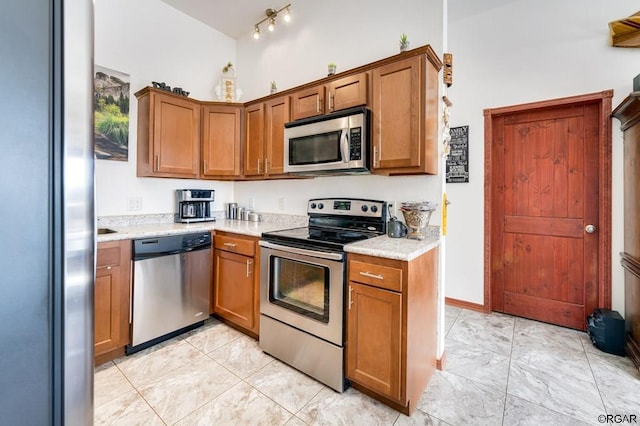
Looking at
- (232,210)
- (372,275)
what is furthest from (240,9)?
(372,275)

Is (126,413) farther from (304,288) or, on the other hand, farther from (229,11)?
(229,11)

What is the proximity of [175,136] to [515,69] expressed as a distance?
3576 mm

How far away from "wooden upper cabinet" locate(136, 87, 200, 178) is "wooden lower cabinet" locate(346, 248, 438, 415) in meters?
2.10

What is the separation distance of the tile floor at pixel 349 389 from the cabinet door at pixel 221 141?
66.4 inches

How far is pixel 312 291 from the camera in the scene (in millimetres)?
1997

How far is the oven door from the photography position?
182 cm

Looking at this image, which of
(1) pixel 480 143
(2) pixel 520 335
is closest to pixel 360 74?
(1) pixel 480 143

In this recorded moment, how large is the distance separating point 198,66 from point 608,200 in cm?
445

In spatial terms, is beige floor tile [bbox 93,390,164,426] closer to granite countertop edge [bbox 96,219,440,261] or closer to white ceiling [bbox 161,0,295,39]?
granite countertop edge [bbox 96,219,440,261]

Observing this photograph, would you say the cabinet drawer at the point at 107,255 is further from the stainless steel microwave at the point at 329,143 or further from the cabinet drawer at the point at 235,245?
the stainless steel microwave at the point at 329,143

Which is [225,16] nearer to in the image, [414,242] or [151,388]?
[414,242]

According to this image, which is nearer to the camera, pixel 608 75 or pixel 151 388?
pixel 151 388

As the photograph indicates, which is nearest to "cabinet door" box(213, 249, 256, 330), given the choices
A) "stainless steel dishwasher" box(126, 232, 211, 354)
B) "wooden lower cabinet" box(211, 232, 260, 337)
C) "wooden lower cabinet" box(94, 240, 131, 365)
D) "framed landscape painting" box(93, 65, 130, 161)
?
"wooden lower cabinet" box(211, 232, 260, 337)

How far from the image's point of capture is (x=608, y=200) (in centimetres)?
257
